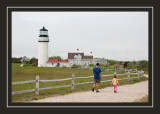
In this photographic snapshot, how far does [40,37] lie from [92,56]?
19446 mm

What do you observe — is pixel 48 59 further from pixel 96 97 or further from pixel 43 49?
pixel 96 97

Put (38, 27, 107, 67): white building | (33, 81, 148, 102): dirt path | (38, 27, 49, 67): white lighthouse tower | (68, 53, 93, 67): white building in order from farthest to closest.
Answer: (68, 53, 93, 67): white building
(38, 27, 107, 67): white building
(38, 27, 49, 67): white lighthouse tower
(33, 81, 148, 102): dirt path

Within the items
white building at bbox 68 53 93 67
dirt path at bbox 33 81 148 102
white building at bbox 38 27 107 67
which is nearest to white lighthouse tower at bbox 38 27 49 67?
white building at bbox 38 27 107 67

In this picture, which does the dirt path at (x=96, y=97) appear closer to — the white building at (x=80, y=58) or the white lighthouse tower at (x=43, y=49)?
the white lighthouse tower at (x=43, y=49)

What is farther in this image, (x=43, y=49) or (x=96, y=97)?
(x=43, y=49)

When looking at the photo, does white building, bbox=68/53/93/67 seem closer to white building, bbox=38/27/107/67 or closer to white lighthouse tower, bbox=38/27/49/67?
white building, bbox=38/27/107/67

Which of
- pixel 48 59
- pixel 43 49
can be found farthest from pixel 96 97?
pixel 48 59

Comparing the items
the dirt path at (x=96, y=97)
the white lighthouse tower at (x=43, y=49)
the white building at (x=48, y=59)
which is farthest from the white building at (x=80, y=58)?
→ the dirt path at (x=96, y=97)

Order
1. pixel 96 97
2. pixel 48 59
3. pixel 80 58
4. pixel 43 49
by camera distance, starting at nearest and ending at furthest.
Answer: pixel 96 97 < pixel 43 49 < pixel 48 59 < pixel 80 58

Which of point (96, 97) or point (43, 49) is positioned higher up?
point (43, 49)
